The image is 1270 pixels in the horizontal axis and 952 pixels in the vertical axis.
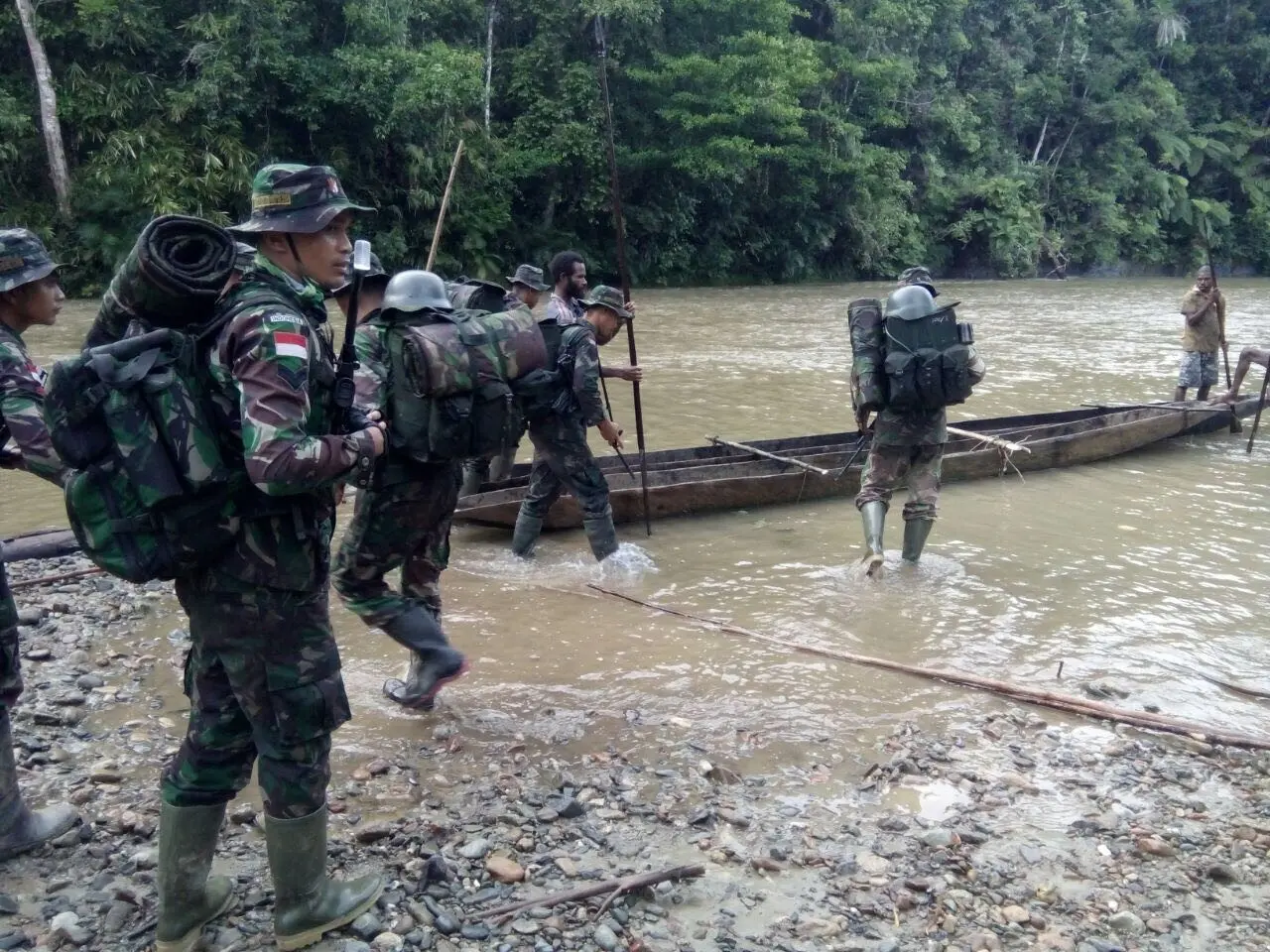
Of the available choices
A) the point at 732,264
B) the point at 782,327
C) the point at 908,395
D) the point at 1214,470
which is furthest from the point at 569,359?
the point at 732,264

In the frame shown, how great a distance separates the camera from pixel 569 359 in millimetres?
6098

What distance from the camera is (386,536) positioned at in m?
4.12

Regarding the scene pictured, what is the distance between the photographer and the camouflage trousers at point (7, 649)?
3.24 meters

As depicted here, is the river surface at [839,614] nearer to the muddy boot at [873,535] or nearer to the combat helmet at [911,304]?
the muddy boot at [873,535]

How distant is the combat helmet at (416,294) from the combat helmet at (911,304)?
3332mm

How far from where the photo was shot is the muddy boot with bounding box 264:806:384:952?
110 inches

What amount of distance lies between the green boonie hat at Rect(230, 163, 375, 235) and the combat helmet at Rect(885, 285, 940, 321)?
4.32 m

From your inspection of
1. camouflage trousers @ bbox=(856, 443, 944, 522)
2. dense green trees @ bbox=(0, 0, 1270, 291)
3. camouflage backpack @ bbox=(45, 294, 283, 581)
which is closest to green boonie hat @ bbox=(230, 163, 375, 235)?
camouflage backpack @ bbox=(45, 294, 283, 581)

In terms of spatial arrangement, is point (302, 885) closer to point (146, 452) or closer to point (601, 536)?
point (146, 452)

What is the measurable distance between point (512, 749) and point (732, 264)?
30425 mm

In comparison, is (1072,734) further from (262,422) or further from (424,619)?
(262,422)

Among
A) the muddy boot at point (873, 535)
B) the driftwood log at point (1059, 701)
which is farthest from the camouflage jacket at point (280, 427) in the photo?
the muddy boot at point (873, 535)

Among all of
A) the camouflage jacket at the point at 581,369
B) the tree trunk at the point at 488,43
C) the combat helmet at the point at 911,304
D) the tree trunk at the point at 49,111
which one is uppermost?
the tree trunk at the point at 488,43

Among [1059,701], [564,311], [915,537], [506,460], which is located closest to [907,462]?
[915,537]
